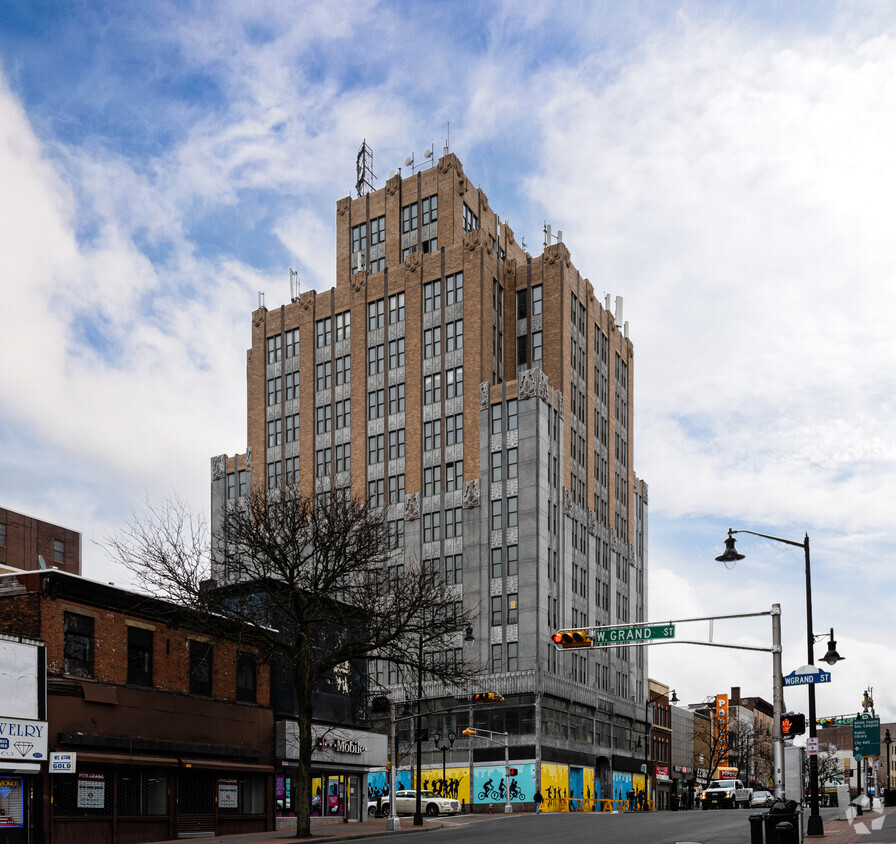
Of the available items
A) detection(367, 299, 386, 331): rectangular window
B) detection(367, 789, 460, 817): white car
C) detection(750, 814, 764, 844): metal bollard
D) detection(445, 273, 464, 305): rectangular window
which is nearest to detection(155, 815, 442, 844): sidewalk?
detection(367, 789, 460, 817): white car

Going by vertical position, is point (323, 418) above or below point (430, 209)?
below

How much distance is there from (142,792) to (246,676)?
23.3 ft

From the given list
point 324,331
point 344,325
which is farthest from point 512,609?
point 324,331

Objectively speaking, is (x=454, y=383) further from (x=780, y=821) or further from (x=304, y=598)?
(x=780, y=821)

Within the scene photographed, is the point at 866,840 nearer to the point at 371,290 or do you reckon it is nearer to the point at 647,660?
the point at 371,290

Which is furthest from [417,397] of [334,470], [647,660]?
[647,660]

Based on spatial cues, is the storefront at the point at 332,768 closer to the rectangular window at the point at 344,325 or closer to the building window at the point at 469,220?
the rectangular window at the point at 344,325

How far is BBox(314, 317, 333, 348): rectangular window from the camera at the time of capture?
106 m

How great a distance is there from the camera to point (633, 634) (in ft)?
108

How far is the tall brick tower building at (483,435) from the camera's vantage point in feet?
297

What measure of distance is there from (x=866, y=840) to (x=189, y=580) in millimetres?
22958

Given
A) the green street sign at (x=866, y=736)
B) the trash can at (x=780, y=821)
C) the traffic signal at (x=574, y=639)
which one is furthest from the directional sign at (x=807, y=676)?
the green street sign at (x=866, y=736)

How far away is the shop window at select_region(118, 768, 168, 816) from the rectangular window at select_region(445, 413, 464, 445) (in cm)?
6109

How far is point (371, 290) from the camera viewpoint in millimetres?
103188
